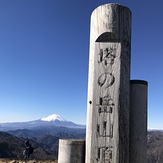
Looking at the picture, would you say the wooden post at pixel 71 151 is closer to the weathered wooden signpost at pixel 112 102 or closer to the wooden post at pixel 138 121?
the weathered wooden signpost at pixel 112 102

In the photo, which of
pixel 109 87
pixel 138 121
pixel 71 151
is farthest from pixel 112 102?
pixel 71 151

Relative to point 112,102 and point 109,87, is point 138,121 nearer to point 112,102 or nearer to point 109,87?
point 112,102

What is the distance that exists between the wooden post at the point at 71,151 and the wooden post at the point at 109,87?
180 millimetres

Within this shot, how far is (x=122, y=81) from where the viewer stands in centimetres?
428

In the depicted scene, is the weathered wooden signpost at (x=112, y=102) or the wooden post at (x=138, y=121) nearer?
the weathered wooden signpost at (x=112, y=102)

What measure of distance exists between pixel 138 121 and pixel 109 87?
35.1 inches

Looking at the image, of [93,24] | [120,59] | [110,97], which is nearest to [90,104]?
[110,97]

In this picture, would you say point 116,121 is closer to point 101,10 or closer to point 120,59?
point 120,59

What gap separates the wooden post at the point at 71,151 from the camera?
14.3 feet

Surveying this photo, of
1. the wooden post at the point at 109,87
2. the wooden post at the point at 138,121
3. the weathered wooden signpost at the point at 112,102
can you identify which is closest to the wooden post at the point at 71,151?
the weathered wooden signpost at the point at 112,102

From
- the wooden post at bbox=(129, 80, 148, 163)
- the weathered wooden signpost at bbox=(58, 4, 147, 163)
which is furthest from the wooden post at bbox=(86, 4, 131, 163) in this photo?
the wooden post at bbox=(129, 80, 148, 163)

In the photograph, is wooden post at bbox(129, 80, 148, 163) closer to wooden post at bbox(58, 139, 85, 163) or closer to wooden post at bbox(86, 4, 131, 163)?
wooden post at bbox(86, 4, 131, 163)

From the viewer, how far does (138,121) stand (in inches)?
173

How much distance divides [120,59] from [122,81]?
420 mm
